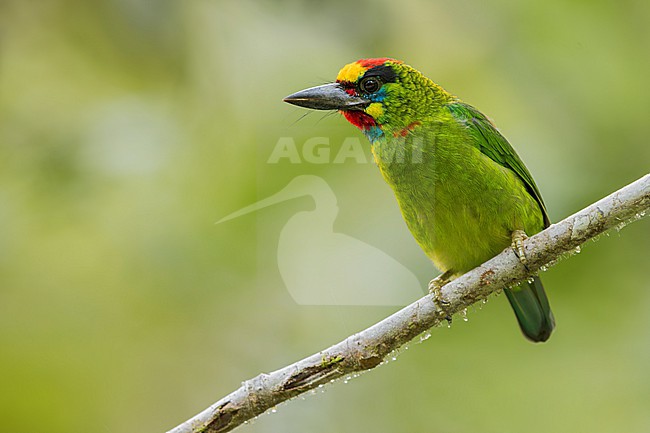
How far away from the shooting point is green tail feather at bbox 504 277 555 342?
2979mm

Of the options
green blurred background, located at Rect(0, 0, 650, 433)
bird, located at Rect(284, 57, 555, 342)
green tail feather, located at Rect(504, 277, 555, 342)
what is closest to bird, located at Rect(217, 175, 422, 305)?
green blurred background, located at Rect(0, 0, 650, 433)

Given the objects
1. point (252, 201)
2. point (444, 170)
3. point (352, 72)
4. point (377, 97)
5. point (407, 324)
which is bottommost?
point (407, 324)

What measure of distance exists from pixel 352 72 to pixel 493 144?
61 centimetres

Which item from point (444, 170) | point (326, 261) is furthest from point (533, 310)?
point (326, 261)

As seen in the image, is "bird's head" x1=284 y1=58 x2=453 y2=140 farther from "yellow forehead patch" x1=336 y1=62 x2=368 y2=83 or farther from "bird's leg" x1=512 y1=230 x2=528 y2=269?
"bird's leg" x1=512 y1=230 x2=528 y2=269

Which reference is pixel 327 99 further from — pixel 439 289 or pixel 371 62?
pixel 439 289

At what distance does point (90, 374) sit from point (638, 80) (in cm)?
262

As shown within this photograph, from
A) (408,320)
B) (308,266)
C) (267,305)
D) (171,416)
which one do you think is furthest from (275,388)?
(171,416)

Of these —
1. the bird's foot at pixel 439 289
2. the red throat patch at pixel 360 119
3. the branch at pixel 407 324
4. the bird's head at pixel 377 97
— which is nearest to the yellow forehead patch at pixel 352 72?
the bird's head at pixel 377 97

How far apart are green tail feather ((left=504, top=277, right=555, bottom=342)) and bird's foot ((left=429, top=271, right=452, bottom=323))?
298 millimetres

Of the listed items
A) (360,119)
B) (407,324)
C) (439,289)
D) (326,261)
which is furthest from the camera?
(326,261)

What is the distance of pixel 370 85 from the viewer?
3002mm

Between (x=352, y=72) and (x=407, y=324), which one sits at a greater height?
(x=352, y=72)

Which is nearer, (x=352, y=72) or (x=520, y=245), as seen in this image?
(x=520, y=245)
